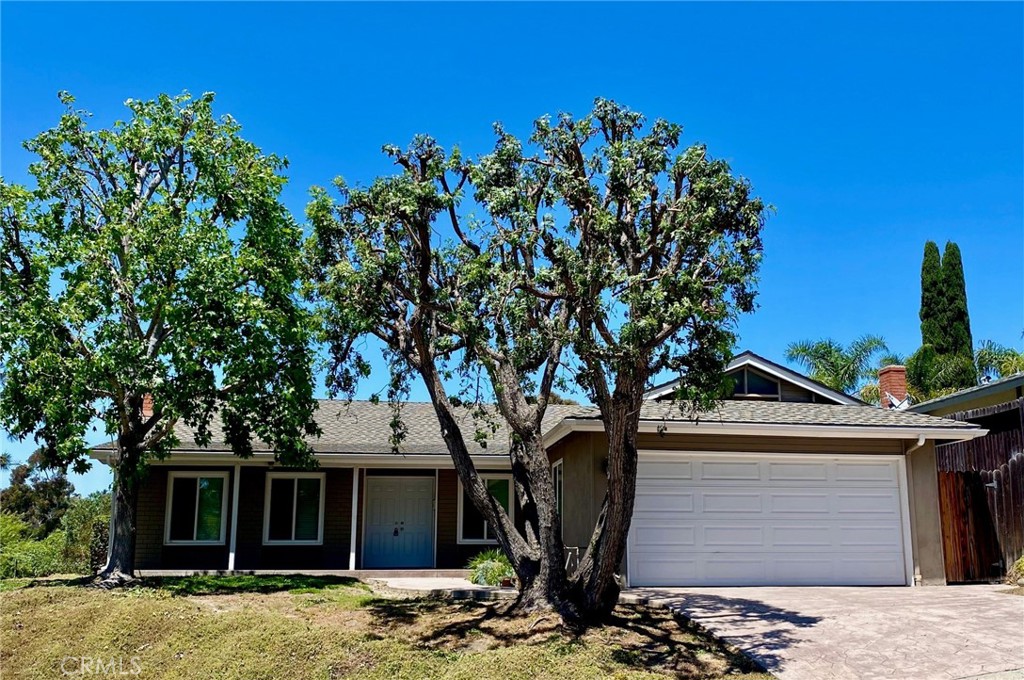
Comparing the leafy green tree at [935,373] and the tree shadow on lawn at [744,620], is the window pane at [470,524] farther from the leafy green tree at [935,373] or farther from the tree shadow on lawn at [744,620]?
the leafy green tree at [935,373]

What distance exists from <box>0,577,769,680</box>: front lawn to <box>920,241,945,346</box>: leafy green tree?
27.9 m

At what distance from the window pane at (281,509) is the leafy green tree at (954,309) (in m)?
27.7

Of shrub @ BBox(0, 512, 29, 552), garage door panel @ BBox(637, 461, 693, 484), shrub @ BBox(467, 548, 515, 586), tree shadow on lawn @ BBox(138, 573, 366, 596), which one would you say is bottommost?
tree shadow on lawn @ BBox(138, 573, 366, 596)

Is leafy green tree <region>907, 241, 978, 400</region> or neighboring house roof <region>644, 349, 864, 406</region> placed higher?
leafy green tree <region>907, 241, 978, 400</region>

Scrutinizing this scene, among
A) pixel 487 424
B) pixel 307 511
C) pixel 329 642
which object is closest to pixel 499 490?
pixel 487 424

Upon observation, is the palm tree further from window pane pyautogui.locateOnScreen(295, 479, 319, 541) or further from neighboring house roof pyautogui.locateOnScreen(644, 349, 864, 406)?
window pane pyautogui.locateOnScreen(295, 479, 319, 541)

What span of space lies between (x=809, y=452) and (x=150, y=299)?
1217 centimetres

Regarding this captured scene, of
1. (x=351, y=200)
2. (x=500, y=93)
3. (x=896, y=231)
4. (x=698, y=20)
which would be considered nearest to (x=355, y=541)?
(x=351, y=200)

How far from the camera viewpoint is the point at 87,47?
1414cm

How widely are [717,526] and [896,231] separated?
16038 millimetres

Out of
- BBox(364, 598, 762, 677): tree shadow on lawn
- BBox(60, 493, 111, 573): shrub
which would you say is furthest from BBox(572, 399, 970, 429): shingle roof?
BBox(60, 493, 111, 573): shrub

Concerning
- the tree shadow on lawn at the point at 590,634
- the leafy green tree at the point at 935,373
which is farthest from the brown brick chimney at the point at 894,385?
the tree shadow on lawn at the point at 590,634

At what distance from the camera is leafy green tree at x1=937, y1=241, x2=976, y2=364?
113ft

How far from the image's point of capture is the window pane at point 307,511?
1938 cm
